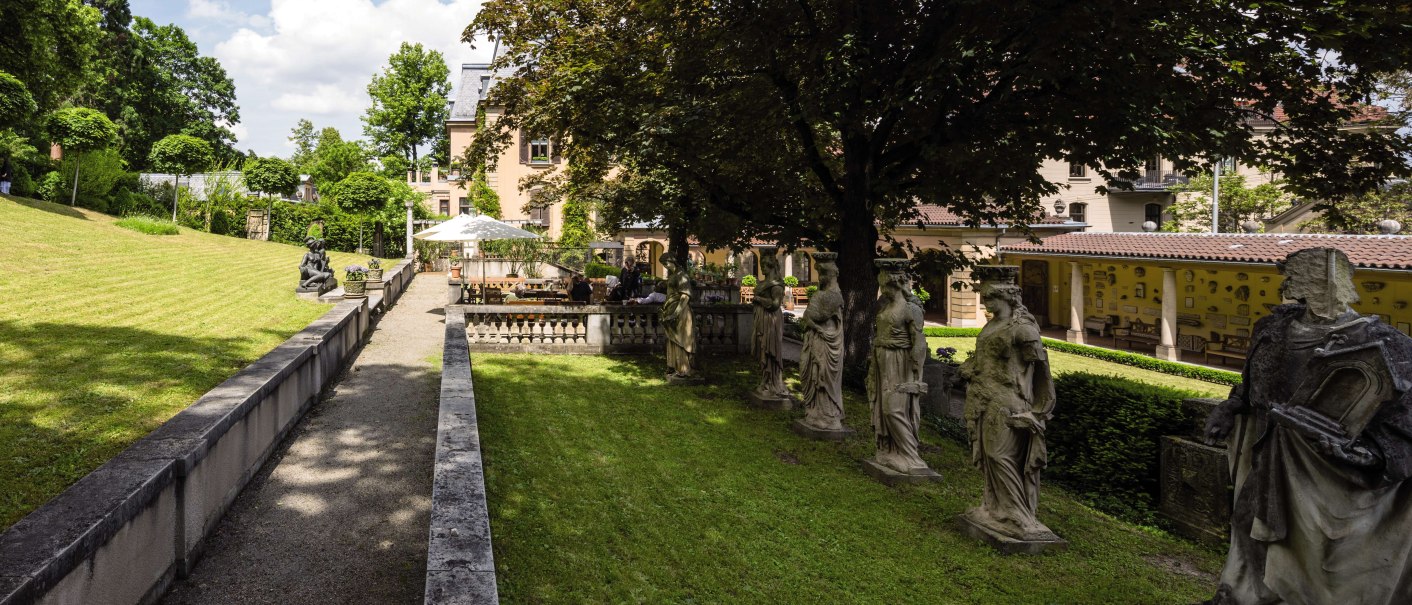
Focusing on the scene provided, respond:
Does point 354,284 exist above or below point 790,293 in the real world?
above

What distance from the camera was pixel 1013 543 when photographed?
6059 mm

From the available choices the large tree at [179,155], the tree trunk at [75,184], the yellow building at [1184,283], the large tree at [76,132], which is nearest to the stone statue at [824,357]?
the yellow building at [1184,283]

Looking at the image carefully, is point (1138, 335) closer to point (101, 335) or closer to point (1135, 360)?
point (1135, 360)

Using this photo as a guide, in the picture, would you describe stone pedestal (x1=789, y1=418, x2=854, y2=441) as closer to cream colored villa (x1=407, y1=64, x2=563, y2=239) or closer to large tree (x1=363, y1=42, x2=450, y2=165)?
cream colored villa (x1=407, y1=64, x2=563, y2=239)

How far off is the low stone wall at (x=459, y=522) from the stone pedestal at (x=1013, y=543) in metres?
4.25

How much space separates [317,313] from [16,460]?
381 inches

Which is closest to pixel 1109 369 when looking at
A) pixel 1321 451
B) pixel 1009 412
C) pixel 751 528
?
pixel 1009 412

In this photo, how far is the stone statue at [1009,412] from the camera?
5.87 meters

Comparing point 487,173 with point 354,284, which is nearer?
point 354,284

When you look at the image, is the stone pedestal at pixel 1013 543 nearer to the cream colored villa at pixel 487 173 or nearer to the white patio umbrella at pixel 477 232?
the white patio umbrella at pixel 477 232

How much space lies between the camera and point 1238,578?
4.29 meters

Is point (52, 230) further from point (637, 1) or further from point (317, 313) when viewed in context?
point (637, 1)

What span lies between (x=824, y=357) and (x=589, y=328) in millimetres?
7071

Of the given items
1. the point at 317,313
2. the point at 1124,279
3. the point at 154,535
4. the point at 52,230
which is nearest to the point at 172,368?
the point at 154,535
